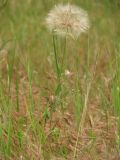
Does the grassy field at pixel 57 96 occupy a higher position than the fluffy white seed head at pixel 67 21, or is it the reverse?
the fluffy white seed head at pixel 67 21

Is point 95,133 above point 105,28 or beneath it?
beneath

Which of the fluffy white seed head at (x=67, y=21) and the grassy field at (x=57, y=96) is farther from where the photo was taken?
the fluffy white seed head at (x=67, y=21)

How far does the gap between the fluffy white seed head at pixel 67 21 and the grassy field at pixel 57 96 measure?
4.8 inches

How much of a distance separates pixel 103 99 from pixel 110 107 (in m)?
0.07

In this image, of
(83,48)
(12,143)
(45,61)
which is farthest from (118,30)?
(12,143)

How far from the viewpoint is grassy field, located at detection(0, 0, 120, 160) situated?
8.81ft

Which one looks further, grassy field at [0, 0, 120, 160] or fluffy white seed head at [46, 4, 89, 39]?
fluffy white seed head at [46, 4, 89, 39]

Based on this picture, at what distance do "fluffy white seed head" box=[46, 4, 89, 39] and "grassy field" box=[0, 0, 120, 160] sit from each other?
4.8 inches

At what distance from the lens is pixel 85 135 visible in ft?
9.40

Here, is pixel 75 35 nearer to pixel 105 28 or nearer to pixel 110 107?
pixel 110 107

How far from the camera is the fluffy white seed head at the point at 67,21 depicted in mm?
3021

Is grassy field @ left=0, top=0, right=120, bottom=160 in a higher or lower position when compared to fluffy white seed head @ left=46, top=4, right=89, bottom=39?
lower

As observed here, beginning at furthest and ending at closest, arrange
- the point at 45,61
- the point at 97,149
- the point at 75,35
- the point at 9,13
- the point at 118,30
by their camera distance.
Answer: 1. the point at 9,13
2. the point at 118,30
3. the point at 45,61
4. the point at 75,35
5. the point at 97,149

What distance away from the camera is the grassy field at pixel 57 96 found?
106 inches
